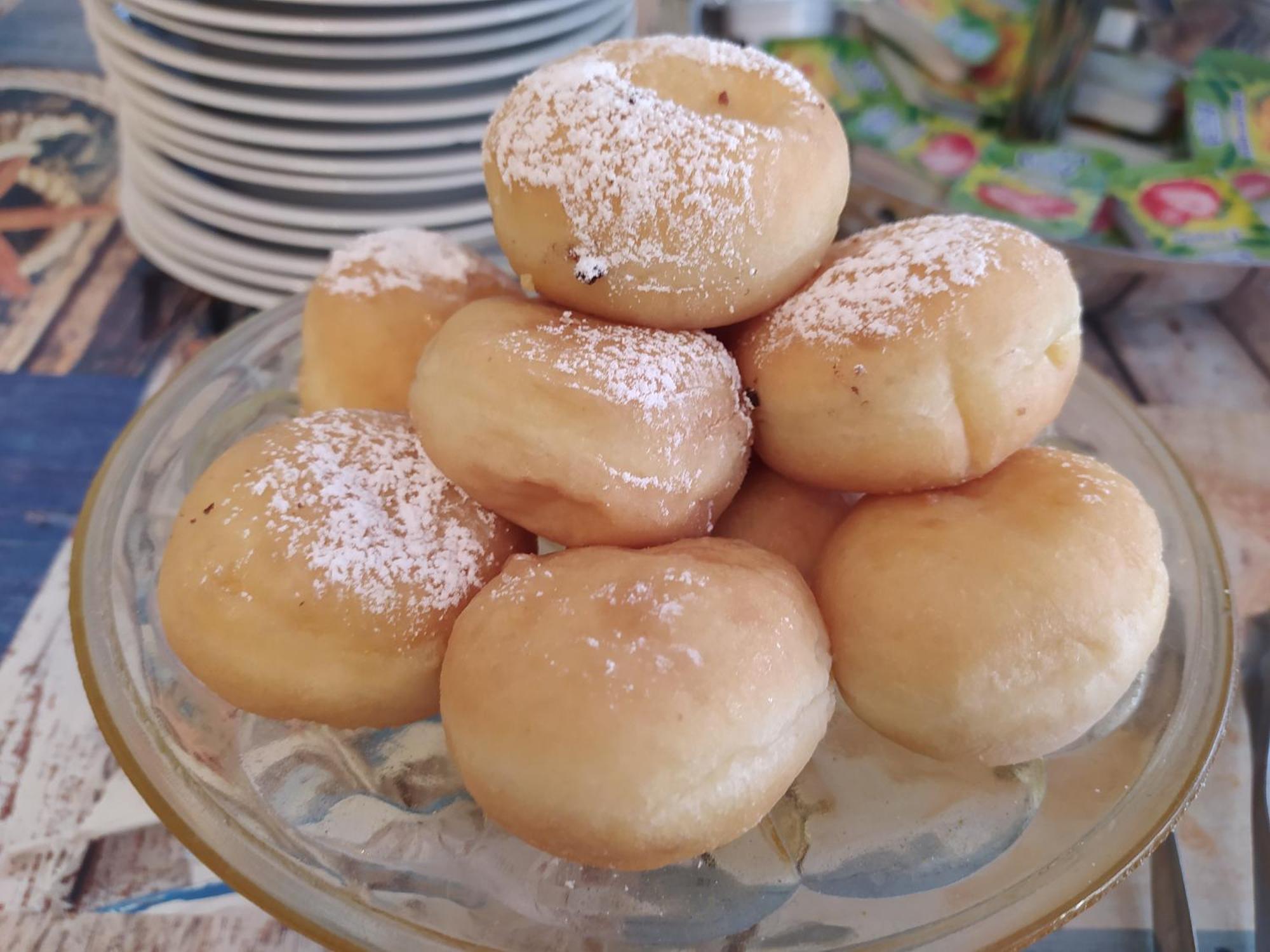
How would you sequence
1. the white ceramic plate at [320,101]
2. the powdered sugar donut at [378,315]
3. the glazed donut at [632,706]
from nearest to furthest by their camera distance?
the glazed donut at [632,706] < the powdered sugar donut at [378,315] < the white ceramic plate at [320,101]

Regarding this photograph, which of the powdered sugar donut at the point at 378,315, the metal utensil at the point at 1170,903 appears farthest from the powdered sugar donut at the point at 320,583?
the metal utensil at the point at 1170,903

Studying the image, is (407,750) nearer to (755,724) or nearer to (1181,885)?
(755,724)

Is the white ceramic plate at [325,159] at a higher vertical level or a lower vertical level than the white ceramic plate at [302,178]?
higher

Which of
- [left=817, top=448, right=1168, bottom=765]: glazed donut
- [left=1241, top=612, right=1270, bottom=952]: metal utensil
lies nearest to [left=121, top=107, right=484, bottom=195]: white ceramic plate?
[left=817, top=448, right=1168, bottom=765]: glazed donut

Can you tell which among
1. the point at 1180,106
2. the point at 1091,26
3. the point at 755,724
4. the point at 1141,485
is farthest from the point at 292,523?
the point at 1180,106

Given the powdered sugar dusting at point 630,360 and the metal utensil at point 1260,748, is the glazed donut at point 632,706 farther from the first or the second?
the metal utensil at point 1260,748

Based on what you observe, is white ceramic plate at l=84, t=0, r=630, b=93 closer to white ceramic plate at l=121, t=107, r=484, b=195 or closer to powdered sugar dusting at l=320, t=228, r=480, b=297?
white ceramic plate at l=121, t=107, r=484, b=195
